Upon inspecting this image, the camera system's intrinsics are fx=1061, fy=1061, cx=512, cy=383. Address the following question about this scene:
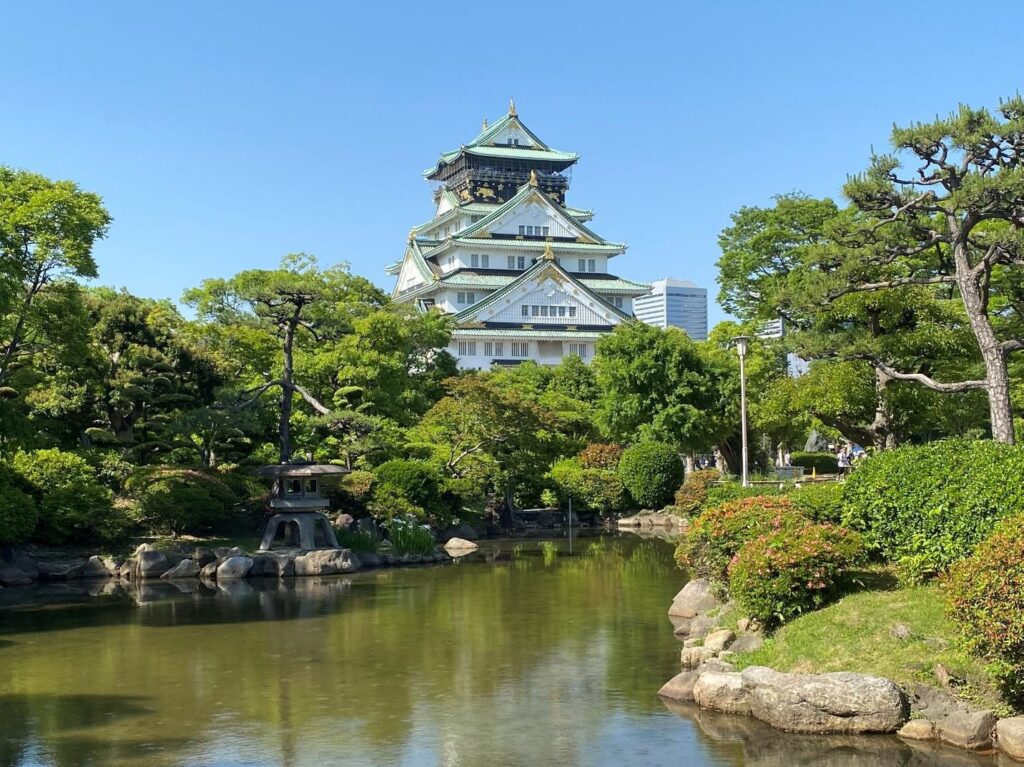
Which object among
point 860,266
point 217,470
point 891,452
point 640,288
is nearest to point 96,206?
point 217,470

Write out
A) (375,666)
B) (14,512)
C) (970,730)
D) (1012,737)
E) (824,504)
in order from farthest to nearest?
(14,512)
(824,504)
(375,666)
(970,730)
(1012,737)

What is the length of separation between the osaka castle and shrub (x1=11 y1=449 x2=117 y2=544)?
32.6 m

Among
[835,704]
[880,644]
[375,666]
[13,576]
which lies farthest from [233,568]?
[835,704]

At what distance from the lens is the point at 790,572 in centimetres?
1184

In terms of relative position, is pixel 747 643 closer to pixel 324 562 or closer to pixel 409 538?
pixel 324 562

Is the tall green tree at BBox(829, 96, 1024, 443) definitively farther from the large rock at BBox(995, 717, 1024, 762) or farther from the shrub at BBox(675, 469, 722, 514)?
the shrub at BBox(675, 469, 722, 514)

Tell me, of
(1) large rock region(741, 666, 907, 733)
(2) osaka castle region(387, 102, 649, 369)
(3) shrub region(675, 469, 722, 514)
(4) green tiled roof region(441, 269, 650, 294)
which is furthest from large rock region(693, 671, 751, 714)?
(4) green tiled roof region(441, 269, 650, 294)

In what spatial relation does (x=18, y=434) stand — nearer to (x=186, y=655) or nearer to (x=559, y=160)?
(x=186, y=655)

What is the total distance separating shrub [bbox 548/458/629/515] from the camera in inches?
1470

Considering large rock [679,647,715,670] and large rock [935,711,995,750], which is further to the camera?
large rock [679,647,715,670]

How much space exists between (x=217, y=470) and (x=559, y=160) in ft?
150

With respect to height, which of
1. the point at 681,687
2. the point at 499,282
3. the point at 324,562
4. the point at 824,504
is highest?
the point at 499,282

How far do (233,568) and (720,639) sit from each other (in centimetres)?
1365

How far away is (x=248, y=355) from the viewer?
117 ft
